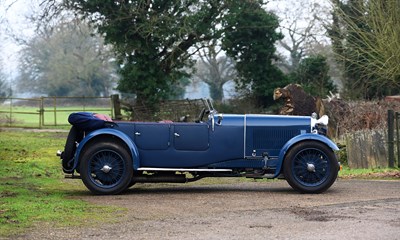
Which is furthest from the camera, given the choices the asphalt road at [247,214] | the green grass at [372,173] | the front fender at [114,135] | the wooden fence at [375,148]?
the wooden fence at [375,148]

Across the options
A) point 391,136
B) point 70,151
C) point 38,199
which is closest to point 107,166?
point 70,151

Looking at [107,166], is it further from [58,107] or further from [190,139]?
[58,107]

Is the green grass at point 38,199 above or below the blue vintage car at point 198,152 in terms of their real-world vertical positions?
below

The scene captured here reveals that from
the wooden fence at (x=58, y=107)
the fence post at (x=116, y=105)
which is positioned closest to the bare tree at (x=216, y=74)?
the wooden fence at (x=58, y=107)

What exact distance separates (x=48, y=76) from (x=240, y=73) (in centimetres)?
5667

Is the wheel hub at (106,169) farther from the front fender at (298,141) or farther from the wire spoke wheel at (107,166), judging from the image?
the front fender at (298,141)

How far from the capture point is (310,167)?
41.5 feet

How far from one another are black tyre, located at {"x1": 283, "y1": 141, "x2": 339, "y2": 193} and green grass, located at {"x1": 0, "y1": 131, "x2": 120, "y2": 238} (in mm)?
3307

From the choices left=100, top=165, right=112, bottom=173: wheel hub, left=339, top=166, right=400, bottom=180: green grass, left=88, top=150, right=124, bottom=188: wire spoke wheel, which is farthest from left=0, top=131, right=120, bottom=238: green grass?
left=339, top=166, right=400, bottom=180: green grass

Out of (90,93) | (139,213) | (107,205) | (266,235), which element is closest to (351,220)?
(266,235)

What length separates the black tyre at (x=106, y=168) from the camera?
1255 centimetres

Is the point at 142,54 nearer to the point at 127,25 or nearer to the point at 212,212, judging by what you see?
the point at 127,25

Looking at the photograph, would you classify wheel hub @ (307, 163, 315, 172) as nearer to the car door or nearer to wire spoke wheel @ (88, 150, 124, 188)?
the car door

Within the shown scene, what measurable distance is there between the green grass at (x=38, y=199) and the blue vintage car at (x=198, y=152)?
0.76 m
